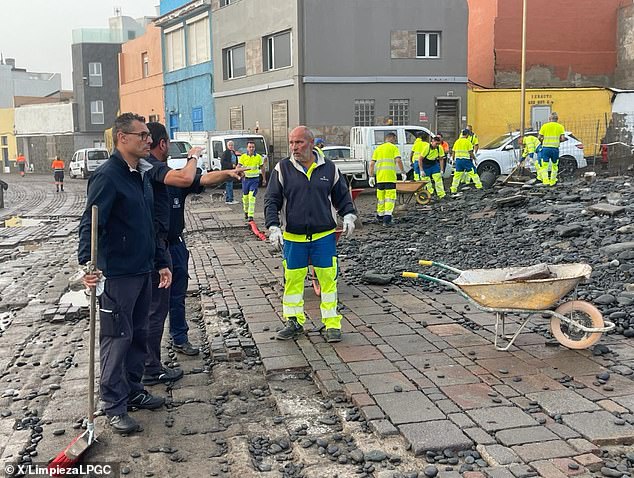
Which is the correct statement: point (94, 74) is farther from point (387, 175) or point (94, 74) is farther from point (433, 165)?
point (387, 175)

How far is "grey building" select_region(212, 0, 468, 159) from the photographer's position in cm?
2709

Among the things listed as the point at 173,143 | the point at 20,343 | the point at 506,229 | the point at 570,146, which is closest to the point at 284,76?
the point at 173,143

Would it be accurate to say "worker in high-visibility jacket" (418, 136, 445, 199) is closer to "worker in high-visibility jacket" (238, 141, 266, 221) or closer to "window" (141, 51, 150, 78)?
"worker in high-visibility jacket" (238, 141, 266, 221)

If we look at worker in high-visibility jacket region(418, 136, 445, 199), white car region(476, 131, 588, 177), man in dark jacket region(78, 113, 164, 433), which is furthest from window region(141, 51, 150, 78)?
man in dark jacket region(78, 113, 164, 433)

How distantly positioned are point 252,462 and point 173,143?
24.9 metres

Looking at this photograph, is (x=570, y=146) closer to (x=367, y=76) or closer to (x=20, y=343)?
(x=367, y=76)

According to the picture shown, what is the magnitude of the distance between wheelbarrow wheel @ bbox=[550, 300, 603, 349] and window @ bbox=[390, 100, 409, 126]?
74.7 ft

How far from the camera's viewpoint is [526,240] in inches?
421

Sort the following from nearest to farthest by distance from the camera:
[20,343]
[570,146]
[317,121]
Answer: [20,343] → [570,146] → [317,121]

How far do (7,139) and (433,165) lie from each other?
171ft

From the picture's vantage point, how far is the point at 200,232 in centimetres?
1503

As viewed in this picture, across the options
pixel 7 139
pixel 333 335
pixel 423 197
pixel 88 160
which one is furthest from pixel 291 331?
pixel 7 139

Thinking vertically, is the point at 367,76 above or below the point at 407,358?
above

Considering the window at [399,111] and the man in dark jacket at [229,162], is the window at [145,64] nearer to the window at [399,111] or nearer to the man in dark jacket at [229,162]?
the window at [399,111]
